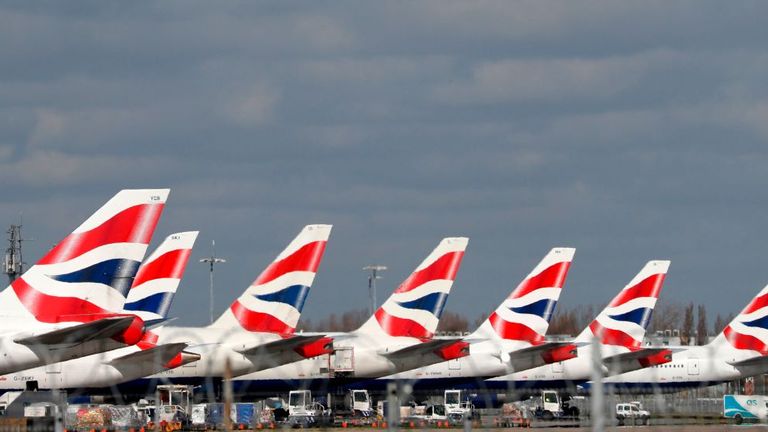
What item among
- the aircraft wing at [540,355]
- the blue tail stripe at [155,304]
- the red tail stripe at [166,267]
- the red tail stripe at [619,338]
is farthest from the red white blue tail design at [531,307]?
the blue tail stripe at [155,304]

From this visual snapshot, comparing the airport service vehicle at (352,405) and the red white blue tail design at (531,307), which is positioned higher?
the red white blue tail design at (531,307)

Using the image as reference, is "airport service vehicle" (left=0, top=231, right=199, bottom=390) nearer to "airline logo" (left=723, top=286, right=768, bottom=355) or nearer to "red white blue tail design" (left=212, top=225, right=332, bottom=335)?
"red white blue tail design" (left=212, top=225, right=332, bottom=335)

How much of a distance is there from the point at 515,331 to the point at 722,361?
1541 centimetres

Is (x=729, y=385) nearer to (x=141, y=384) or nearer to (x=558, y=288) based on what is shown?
(x=558, y=288)

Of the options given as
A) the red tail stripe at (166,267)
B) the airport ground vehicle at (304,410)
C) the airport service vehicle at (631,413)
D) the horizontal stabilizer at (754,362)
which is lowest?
the airport service vehicle at (631,413)

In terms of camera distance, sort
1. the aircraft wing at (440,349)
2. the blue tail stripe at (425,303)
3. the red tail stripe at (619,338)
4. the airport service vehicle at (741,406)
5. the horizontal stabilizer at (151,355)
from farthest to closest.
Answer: the red tail stripe at (619,338) → the airport service vehicle at (741,406) → the blue tail stripe at (425,303) → the aircraft wing at (440,349) → the horizontal stabilizer at (151,355)

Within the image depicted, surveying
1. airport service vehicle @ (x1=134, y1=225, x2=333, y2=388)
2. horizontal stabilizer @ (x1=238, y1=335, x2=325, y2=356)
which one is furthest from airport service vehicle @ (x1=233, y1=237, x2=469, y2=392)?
horizontal stabilizer @ (x1=238, y1=335, x2=325, y2=356)

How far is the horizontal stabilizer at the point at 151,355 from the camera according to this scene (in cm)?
5153

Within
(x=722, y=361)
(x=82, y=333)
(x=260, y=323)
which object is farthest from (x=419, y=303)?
(x=82, y=333)

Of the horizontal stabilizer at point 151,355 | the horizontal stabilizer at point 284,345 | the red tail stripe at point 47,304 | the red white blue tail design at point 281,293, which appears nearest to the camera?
the red tail stripe at point 47,304

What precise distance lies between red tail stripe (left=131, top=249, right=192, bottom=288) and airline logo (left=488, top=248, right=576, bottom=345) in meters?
22.7

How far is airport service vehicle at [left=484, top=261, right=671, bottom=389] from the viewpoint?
78.4 metres

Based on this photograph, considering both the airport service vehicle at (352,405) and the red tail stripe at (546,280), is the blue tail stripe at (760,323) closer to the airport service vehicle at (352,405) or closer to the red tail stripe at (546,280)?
the red tail stripe at (546,280)

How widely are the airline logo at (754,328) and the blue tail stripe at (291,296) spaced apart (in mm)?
34700
